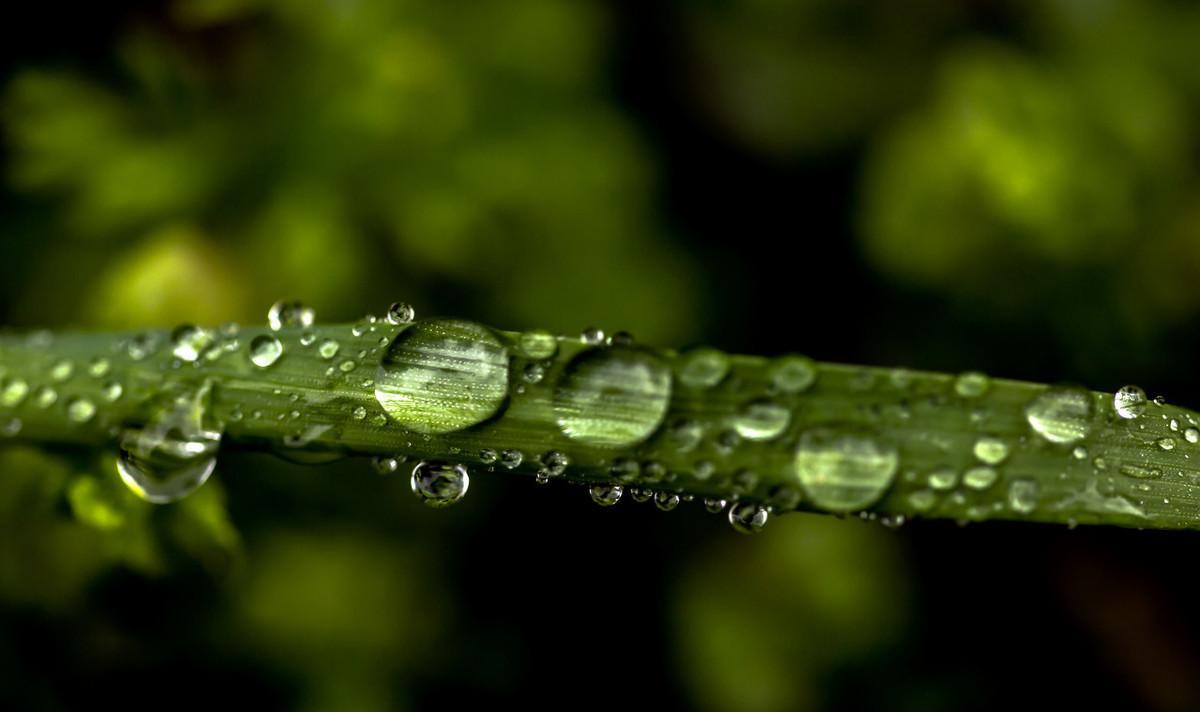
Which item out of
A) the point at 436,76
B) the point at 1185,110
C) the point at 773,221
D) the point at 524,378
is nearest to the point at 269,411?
the point at 524,378

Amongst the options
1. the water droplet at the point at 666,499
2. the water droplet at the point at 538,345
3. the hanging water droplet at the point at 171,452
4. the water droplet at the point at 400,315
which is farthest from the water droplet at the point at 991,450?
the hanging water droplet at the point at 171,452

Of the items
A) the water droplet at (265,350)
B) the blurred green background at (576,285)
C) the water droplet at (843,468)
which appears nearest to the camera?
the water droplet at (843,468)

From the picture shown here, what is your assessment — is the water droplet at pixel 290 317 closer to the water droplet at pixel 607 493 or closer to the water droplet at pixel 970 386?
the water droplet at pixel 607 493

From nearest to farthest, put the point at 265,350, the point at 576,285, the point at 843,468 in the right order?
the point at 843,468 < the point at 265,350 < the point at 576,285

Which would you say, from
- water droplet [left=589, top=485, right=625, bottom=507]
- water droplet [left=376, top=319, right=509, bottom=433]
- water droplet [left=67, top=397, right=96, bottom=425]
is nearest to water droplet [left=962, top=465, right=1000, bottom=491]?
water droplet [left=589, top=485, right=625, bottom=507]

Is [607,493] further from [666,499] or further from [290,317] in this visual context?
[290,317]

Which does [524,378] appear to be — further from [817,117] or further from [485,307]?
[817,117]

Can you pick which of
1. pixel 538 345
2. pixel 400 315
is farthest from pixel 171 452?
pixel 538 345
